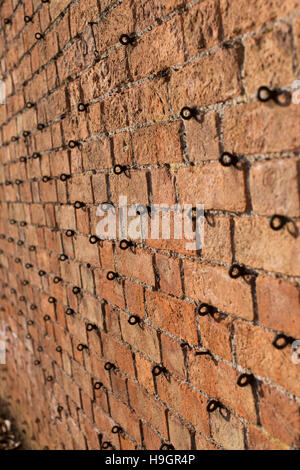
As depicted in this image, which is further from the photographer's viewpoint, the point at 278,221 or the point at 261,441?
the point at 261,441

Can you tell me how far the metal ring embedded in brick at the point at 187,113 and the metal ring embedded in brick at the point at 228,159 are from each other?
12 cm

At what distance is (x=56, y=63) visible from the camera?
4.37 feet

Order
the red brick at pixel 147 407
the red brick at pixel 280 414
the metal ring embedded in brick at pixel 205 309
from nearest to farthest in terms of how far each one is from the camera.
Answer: the red brick at pixel 280 414 → the metal ring embedded in brick at pixel 205 309 → the red brick at pixel 147 407

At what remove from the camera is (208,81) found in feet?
2.44

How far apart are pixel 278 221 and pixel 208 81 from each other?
297mm

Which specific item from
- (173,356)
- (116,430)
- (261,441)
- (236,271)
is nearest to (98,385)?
(116,430)

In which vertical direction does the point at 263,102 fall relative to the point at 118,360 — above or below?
above

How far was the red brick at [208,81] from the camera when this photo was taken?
2.27 feet

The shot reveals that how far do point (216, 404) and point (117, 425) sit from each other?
0.59m

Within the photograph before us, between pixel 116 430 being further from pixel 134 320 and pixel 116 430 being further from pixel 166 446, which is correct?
pixel 134 320

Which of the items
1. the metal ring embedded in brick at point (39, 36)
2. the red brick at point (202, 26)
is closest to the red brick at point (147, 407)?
the red brick at point (202, 26)

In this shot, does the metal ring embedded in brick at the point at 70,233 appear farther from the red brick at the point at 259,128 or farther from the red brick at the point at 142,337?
the red brick at the point at 259,128

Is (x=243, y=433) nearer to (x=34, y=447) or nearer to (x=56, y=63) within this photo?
(x=56, y=63)
